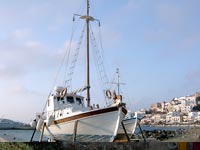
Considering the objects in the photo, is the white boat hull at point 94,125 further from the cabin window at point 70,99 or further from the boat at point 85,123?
the cabin window at point 70,99

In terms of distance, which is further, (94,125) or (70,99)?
(70,99)

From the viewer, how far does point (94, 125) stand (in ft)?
82.4

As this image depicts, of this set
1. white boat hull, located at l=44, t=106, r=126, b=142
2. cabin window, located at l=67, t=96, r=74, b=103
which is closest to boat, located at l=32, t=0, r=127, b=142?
white boat hull, located at l=44, t=106, r=126, b=142

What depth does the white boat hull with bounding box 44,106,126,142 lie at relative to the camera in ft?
81.1

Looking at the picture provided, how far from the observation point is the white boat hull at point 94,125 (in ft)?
81.1

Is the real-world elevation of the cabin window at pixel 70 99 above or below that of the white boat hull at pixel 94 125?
above

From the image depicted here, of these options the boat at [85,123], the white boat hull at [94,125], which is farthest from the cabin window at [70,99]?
the white boat hull at [94,125]

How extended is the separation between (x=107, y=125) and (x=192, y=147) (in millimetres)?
14494

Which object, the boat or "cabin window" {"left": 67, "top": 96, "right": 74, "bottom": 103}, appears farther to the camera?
"cabin window" {"left": 67, "top": 96, "right": 74, "bottom": 103}

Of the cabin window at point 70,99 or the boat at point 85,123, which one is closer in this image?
the boat at point 85,123

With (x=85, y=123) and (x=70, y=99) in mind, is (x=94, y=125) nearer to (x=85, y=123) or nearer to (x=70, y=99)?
(x=85, y=123)

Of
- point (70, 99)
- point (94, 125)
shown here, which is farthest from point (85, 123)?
point (70, 99)

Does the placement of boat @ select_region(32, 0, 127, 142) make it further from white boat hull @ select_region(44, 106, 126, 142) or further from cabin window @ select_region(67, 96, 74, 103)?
cabin window @ select_region(67, 96, 74, 103)

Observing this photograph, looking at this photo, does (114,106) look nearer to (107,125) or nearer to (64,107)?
(107,125)
